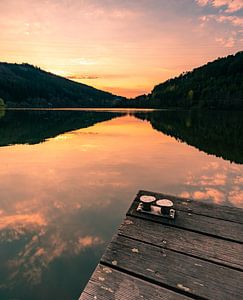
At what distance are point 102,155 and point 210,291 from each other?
17.5 metres

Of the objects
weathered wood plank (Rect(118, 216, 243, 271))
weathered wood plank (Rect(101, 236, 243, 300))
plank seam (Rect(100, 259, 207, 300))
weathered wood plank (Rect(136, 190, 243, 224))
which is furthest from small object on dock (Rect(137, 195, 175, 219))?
plank seam (Rect(100, 259, 207, 300))

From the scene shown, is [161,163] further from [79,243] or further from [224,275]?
[224,275]

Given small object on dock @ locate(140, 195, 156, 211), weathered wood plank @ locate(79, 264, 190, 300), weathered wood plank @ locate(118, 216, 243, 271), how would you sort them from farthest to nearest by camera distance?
small object on dock @ locate(140, 195, 156, 211)
weathered wood plank @ locate(118, 216, 243, 271)
weathered wood plank @ locate(79, 264, 190, 300)

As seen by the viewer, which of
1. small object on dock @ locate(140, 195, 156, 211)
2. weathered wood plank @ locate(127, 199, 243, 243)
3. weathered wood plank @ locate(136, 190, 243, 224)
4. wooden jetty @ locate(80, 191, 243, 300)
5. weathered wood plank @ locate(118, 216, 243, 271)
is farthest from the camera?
weathered wood plank @ locate(136, 190, 243, 224)

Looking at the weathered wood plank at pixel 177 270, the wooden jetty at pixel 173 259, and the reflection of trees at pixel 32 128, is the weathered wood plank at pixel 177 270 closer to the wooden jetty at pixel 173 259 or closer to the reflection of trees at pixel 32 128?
the wooden jetty at pixel 173 259

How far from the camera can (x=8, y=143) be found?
86.6 ft

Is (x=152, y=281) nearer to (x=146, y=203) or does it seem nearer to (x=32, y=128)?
(x=146, y=203)

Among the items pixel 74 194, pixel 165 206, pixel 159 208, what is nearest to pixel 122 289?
pixel 165 206

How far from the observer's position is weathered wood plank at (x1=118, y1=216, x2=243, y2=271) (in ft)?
15.8

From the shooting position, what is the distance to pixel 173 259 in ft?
15.4

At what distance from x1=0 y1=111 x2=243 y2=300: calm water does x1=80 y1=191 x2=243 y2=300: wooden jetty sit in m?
1.73

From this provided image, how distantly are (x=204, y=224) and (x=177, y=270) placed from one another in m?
2.08

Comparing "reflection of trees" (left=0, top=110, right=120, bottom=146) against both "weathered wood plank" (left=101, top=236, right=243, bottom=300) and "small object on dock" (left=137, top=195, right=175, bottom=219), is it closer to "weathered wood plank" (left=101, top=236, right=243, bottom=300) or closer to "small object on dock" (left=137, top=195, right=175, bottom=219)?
"small object on dock" (left=137, top=195, right=175, bottom=219)

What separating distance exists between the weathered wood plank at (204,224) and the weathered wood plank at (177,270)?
1149 millimetres
